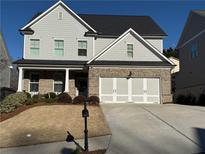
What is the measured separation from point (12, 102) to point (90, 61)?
7.86 m

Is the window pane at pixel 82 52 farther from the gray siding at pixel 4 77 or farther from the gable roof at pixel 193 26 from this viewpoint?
the gray siding at pixel 4 77

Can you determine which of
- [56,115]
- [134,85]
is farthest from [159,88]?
[56,115]

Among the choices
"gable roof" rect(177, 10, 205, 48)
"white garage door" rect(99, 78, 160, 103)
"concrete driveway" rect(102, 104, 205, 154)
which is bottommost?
"concrete driveway" rect(102, 104, 205, 154)

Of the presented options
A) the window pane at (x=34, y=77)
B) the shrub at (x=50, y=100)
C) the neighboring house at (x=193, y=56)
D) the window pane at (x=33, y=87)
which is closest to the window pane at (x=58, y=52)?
the window pane at (x=34, y=77)

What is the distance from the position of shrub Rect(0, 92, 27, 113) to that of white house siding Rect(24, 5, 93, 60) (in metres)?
7.14

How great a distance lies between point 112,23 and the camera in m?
34.0

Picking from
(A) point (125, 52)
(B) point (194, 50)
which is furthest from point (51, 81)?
(B) point (194, 50)

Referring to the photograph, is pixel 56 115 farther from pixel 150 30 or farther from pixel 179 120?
pixel 150 30

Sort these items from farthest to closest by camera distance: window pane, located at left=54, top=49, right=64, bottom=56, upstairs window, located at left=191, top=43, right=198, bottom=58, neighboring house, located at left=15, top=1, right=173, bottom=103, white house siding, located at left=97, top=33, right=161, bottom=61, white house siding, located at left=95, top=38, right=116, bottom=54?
upstairs window, located at left=191, top=43, right=198, bottom=58
white house siding, located at left=95, top=38, right=116, bottom=54
window pane, located at left=54, top=49, right=64, bottom=56
white house siding, located at left=97, top=33, right=161, bottom=61
neighboring house, located at left=15, top=1, right=173, bottom=103

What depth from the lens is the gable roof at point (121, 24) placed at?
32.0 meters

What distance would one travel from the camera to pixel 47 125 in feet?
55.5

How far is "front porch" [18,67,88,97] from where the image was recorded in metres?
29.5

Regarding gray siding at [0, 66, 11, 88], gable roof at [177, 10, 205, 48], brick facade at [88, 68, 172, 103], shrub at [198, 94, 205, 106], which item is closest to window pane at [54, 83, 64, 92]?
brick facade at [88, 68, 172, 103]

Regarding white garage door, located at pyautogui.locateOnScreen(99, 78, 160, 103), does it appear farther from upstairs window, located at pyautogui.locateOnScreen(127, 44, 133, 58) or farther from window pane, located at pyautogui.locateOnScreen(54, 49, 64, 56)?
window pane, located at pyautogui.locateOnScreen(54, 49, 64, 56)
